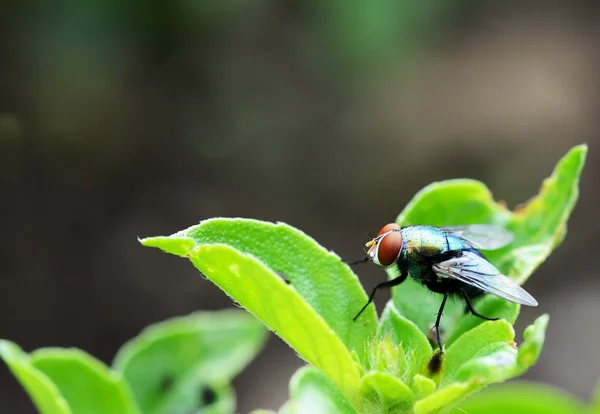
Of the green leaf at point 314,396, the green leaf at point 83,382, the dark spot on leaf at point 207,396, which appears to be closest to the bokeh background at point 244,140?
the dark spot on leaf at point 207,396

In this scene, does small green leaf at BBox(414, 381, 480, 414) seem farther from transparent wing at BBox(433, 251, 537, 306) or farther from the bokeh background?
the bokeh background

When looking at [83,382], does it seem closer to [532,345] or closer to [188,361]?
[188,361]

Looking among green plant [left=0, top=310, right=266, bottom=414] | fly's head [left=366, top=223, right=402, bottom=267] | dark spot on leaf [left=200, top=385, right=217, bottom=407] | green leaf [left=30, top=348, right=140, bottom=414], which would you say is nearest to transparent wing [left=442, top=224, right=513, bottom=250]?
fly's head [left=366, top=223, right=402, bottom=267]

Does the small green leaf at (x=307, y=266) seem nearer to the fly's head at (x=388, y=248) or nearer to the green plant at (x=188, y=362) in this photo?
the fly's head at (x=388, y=248)

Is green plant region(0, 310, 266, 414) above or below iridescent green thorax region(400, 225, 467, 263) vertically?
below

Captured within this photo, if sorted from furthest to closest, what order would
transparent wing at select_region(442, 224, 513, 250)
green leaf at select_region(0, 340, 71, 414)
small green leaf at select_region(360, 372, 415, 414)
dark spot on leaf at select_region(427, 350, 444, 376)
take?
1. transparent wing at select_region(442, 224, 513, 250)
2. green leaf at select_region(0, 340, 71, 414)
3. dark spot on leaf at select_region(427, 350, 444, 376)
4. small green leaf at select_region(360, 372, 415, 414)

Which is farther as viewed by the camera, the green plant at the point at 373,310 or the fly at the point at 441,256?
the fly at the point at 441,256

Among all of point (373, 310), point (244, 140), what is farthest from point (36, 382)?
point (244, 140)
